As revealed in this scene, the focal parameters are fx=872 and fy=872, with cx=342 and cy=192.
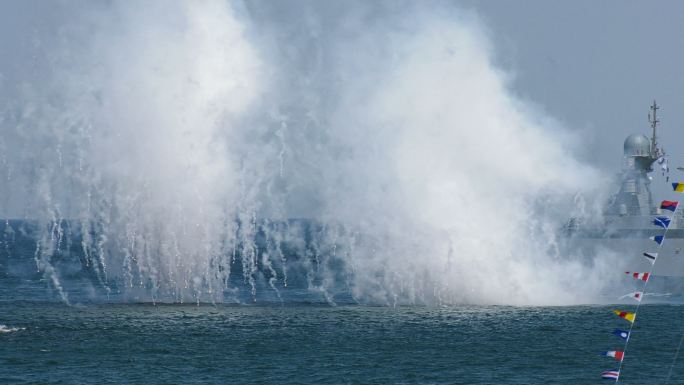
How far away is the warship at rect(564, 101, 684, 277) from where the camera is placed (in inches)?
5359

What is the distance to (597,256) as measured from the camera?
14638 cm

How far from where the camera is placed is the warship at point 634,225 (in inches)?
5359

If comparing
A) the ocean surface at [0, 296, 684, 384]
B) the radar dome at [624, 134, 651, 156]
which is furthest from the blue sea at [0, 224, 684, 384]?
the radar dome at [624, 134, 651, 156]

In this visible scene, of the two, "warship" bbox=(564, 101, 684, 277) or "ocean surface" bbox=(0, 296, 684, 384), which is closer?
"ocean surface" bbox=(0, 296, 684, 384)

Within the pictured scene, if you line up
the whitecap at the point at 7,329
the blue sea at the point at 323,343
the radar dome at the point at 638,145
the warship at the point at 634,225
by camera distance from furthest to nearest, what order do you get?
the radar dome at the point at 638,145 < the warship at the point at 634,225 < the whitecap at the point at 7,329 < the blue sea at the point at 323,343

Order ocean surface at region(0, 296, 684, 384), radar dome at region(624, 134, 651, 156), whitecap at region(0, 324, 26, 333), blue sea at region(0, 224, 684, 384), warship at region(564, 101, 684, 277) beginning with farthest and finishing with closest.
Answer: radar dome at region(624, 134, 651, 156), warship at region(564, 101, 684, 277), whitecap at region(0, 324, 26, 333), blue sea at region(0, 224, 684, 384), ocean surface at region(0, 296, 684, 384)

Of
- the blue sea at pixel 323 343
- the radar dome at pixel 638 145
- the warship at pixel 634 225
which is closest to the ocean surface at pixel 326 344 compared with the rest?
the blue sea at pixel 323 343

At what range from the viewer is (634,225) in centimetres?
14400

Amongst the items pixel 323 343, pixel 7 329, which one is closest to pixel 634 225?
pixel 323 343

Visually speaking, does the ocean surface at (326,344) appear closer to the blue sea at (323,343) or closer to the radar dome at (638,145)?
the blue sea at (323,343)

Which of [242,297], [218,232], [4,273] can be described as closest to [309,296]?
[242,297]

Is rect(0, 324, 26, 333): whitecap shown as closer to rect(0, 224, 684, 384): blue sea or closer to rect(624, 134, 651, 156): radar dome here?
rect(0, 224, 684, 384): blue sea

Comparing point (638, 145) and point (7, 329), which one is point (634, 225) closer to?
point (638, 145)

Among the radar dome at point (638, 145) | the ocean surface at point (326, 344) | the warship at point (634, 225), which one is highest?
the radar dome at point (638, 145)
